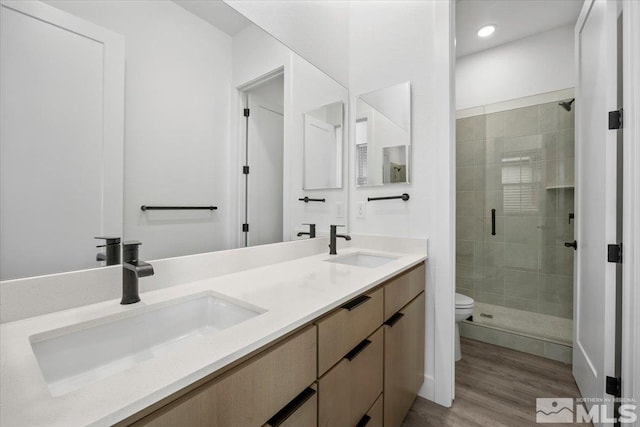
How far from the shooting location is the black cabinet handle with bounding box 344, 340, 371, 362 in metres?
0.93

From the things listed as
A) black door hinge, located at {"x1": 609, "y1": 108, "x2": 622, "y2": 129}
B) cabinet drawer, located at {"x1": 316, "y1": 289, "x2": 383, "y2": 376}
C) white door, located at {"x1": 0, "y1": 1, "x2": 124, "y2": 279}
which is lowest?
cabinet drawer, located at {"x1": 316, "y1": 289, "x2": 383, "y2": 376}

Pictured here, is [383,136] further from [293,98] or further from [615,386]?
[615,386]

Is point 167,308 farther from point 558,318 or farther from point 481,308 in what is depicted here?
point 558,318

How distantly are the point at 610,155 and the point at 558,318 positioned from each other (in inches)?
73.9

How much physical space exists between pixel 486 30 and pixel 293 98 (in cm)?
212

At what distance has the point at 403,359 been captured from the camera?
4.46ft

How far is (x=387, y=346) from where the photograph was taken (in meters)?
1.19

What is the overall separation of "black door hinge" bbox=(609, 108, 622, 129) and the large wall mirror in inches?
61.5

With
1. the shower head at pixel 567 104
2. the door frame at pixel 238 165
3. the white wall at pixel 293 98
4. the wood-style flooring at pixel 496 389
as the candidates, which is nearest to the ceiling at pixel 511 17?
the shower head at pixel 567 104

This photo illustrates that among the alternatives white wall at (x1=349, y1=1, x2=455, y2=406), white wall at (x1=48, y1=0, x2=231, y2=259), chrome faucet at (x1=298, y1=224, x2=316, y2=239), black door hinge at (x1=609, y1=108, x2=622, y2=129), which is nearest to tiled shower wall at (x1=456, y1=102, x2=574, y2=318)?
black door hinge at (x1=609, y1=108, x2=622, y2=129)

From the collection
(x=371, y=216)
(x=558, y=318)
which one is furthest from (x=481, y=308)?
(x=371, y=216)

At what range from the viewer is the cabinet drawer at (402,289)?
1202 mm

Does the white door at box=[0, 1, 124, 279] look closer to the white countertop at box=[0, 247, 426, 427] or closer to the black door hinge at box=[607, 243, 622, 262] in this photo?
the white countertop at box=[0, 247, 426, 427]

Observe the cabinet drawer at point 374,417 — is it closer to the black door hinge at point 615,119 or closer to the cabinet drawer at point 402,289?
the cabinet drawer at point 402,289
